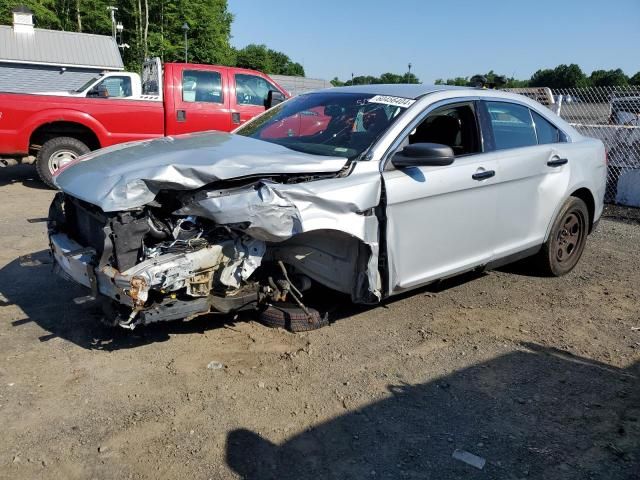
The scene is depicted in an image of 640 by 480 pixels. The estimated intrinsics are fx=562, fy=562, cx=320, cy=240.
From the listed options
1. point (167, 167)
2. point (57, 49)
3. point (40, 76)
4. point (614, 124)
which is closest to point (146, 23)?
point (57, 49)

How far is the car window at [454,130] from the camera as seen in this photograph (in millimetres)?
4492

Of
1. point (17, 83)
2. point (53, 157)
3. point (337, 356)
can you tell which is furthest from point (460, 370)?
point (17, 83)

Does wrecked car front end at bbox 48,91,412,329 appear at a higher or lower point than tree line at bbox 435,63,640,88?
lower

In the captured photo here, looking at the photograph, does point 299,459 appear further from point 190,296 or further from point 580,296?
point 580,296

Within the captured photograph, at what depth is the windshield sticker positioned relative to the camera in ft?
13.6

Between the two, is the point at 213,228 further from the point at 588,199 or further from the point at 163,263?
the point at 588,199

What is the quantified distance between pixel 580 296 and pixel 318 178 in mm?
2967

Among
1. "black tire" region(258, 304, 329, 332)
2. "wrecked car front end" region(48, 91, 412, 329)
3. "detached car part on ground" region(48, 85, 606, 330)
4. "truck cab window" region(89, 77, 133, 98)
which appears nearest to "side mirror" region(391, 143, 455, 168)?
"detached car part on ground" region(48, 85, 606, 330)

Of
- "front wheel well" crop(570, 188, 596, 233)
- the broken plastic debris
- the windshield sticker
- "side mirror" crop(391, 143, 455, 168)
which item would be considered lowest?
the broken plastic debris

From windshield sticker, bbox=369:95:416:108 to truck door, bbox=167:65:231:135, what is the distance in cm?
588

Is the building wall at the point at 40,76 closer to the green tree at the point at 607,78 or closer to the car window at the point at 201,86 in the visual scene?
the car window at the point at 201,86

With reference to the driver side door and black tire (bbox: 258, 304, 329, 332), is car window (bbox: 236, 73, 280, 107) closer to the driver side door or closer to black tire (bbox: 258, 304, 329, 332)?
the driver side door

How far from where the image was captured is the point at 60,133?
9336mm

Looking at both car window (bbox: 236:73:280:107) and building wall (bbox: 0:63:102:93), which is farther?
building wall (bbox: 0:63:102:93)
